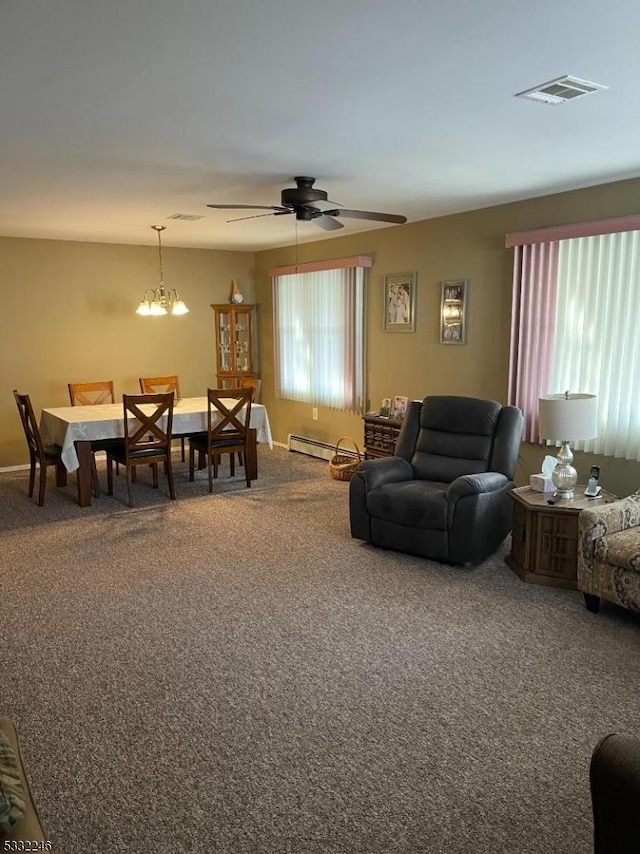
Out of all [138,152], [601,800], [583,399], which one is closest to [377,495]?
[583,399]

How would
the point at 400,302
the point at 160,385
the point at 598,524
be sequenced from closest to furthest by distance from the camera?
the point at 598,524, the point at 400,302, the point at 160,385

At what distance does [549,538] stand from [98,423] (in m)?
3.66

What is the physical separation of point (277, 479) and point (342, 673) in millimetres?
3525

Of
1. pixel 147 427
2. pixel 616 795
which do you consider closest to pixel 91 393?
pixel 147 427

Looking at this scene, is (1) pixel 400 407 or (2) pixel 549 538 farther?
(1) pixel 400 407

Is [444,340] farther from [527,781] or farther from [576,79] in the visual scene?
[527,781]

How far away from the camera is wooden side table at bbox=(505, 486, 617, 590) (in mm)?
3658

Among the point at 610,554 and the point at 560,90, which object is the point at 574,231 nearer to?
the point at 560,90

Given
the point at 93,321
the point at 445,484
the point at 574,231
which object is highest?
the point at 574,231

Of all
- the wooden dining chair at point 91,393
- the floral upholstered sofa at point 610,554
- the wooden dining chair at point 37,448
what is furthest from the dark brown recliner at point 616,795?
the wooden dining chair at point 91,393

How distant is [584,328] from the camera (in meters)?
4.49

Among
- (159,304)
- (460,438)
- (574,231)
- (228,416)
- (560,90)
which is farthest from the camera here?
(159,304)

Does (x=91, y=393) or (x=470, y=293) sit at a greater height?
(x=470, y=293)

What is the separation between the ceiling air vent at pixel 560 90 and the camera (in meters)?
2.45
